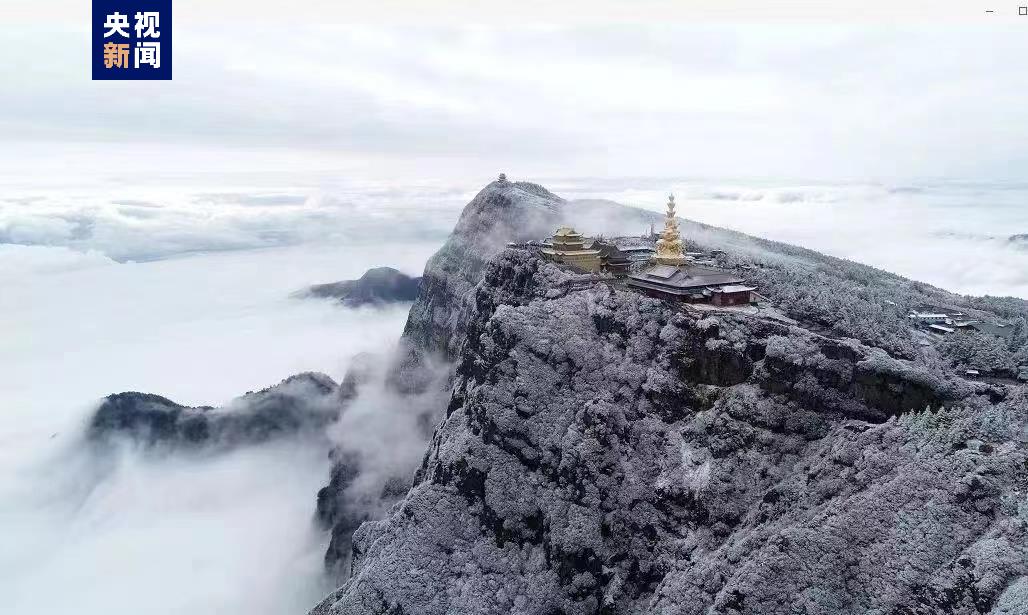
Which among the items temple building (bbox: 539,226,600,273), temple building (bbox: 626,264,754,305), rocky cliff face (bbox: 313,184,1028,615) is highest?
temple building (bbox: 539,226,600,273)

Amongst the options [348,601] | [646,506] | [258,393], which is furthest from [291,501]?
[646,506]

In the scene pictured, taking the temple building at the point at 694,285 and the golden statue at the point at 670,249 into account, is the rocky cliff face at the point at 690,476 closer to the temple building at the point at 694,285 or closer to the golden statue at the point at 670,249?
the temple building at the point at 694,285

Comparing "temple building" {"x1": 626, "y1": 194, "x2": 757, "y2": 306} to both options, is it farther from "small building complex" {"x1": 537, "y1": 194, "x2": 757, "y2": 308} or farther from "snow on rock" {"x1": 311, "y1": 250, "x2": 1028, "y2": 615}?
"snow on rock" {"x1": 311, "y1": 250, "x2": 1028, "y2": 615}

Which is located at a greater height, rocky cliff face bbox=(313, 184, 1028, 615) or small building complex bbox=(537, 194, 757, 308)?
small building complex bbox=(537, 194, 757, 308)

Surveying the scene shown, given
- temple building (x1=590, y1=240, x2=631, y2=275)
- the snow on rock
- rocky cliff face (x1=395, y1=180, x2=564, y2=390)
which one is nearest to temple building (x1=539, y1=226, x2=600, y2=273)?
temple building (x1=590, y1=240, x2=631, y2=275)

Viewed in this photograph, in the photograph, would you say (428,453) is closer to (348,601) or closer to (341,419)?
(348,601)

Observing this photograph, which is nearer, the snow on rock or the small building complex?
the snow on rock

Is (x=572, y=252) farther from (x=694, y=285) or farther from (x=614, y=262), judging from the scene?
(x=694, y=285)

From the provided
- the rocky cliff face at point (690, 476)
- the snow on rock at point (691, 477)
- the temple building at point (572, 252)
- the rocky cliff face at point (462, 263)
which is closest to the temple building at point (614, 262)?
the temple building at point (572, 252)
